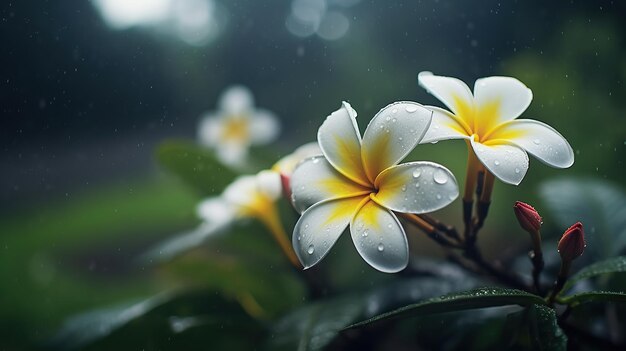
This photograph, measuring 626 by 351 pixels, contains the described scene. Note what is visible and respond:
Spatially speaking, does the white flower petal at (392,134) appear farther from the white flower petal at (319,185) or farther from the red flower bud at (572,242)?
the red flower bud at (572,242)

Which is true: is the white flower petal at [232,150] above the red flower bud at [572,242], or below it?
above

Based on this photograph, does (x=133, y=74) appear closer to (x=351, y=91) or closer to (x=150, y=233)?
(x=351, y=91)

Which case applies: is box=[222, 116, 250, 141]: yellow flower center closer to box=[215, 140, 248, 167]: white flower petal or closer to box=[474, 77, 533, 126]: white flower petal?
box=[215, 140, 248, 167]: white flower petal

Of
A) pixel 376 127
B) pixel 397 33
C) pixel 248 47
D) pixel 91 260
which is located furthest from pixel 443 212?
pixel 91 260

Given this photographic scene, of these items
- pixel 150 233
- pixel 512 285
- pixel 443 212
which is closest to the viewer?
pixel 512 285

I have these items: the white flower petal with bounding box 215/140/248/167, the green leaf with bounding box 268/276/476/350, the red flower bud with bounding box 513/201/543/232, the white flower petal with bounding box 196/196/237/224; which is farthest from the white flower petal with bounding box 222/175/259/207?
the white flower petal with bounding box 215/140/248/167

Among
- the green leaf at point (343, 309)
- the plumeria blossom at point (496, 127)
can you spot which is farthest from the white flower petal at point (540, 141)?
the green leaf at point (343, 309)
